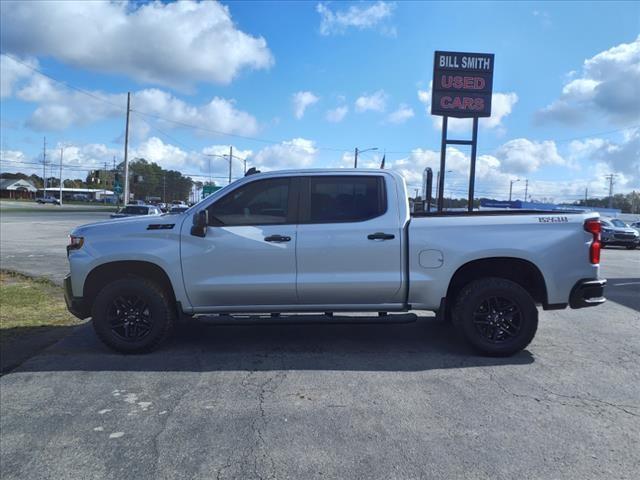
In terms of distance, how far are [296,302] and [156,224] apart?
5.52 ft

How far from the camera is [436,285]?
539 centimetres

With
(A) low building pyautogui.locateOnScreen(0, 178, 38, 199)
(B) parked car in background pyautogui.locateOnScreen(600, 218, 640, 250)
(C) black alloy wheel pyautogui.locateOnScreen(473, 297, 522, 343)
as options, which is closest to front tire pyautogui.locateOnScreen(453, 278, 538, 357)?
(C) black alloy wheel pyautogui.locateOnScreen(473, 297, 522, 343)

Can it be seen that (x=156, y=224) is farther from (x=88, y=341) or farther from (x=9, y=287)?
(x=9, y=287)

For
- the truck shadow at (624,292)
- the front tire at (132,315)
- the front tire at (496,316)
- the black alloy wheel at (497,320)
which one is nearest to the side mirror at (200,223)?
the front tire at (132,315)

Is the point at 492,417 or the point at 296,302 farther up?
the point at 296,302

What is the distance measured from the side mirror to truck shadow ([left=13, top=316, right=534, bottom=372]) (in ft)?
3.15

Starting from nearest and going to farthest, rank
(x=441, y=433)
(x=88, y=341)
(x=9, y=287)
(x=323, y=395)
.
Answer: (x=441, y=433)
(x=323, y=395)
(x=88, y=341)
(x=9, y=287)

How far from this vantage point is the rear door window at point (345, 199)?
5465 mm

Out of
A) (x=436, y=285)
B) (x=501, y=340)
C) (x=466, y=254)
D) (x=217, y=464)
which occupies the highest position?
(x=466, y=254)

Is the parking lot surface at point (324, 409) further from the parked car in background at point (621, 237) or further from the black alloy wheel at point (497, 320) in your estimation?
the parked car in background at point (621, 237)

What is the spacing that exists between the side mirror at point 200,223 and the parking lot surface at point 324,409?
132cm

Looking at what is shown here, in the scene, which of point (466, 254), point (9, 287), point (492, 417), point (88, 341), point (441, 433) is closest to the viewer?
point (441, 433)

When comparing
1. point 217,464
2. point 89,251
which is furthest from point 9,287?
point 217,464

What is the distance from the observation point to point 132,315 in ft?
18.1
